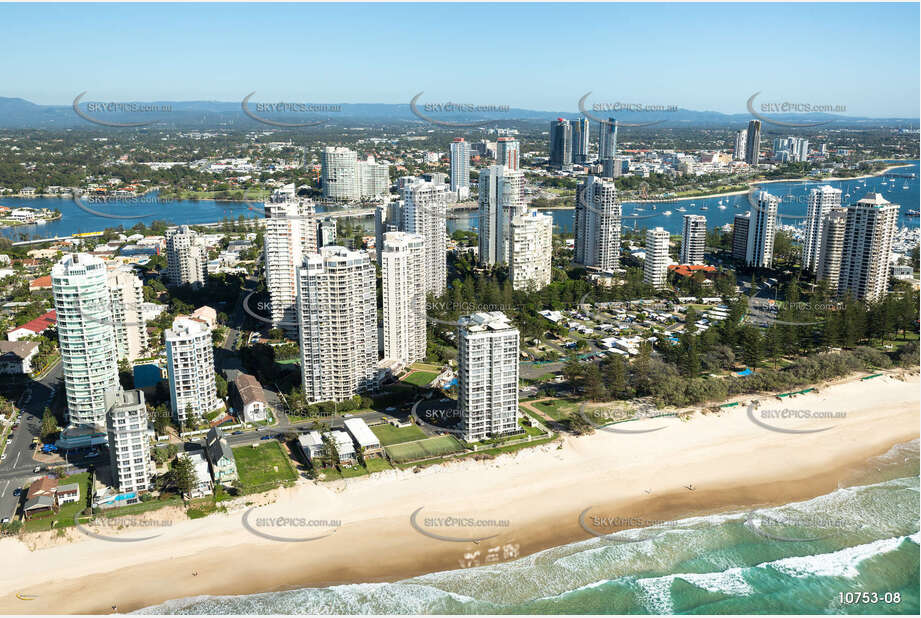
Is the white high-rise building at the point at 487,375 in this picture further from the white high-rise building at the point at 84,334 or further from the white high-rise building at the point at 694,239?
the white high-rise building at the point at 694,239

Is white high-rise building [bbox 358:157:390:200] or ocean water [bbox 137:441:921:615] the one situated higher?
white high-rise building [bbox 358:157:390:200]

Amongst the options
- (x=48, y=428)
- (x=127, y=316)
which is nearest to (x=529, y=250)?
(x=127, y=316)

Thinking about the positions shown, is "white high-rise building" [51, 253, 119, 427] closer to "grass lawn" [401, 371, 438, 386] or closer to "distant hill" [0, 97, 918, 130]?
"grass lawn" [401, 371, 438, 386]

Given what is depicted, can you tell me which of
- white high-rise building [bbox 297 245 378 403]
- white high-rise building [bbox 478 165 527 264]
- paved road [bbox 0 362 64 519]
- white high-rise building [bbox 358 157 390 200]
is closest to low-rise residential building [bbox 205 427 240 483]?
white high-rise building [bbox 297 245 378 403]

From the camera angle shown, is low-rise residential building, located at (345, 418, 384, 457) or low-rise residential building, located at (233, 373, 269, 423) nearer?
low-rise residential building, located at (345, 418, 384, 457)

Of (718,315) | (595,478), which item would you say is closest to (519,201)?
(718,315)

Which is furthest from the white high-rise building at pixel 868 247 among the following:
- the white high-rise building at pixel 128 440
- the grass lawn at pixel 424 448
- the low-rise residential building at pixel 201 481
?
the white high-rise building at pixel 128 440

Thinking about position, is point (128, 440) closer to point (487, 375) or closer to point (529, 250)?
point (487, 375)

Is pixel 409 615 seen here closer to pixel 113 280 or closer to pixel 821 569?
pixel 821 569
